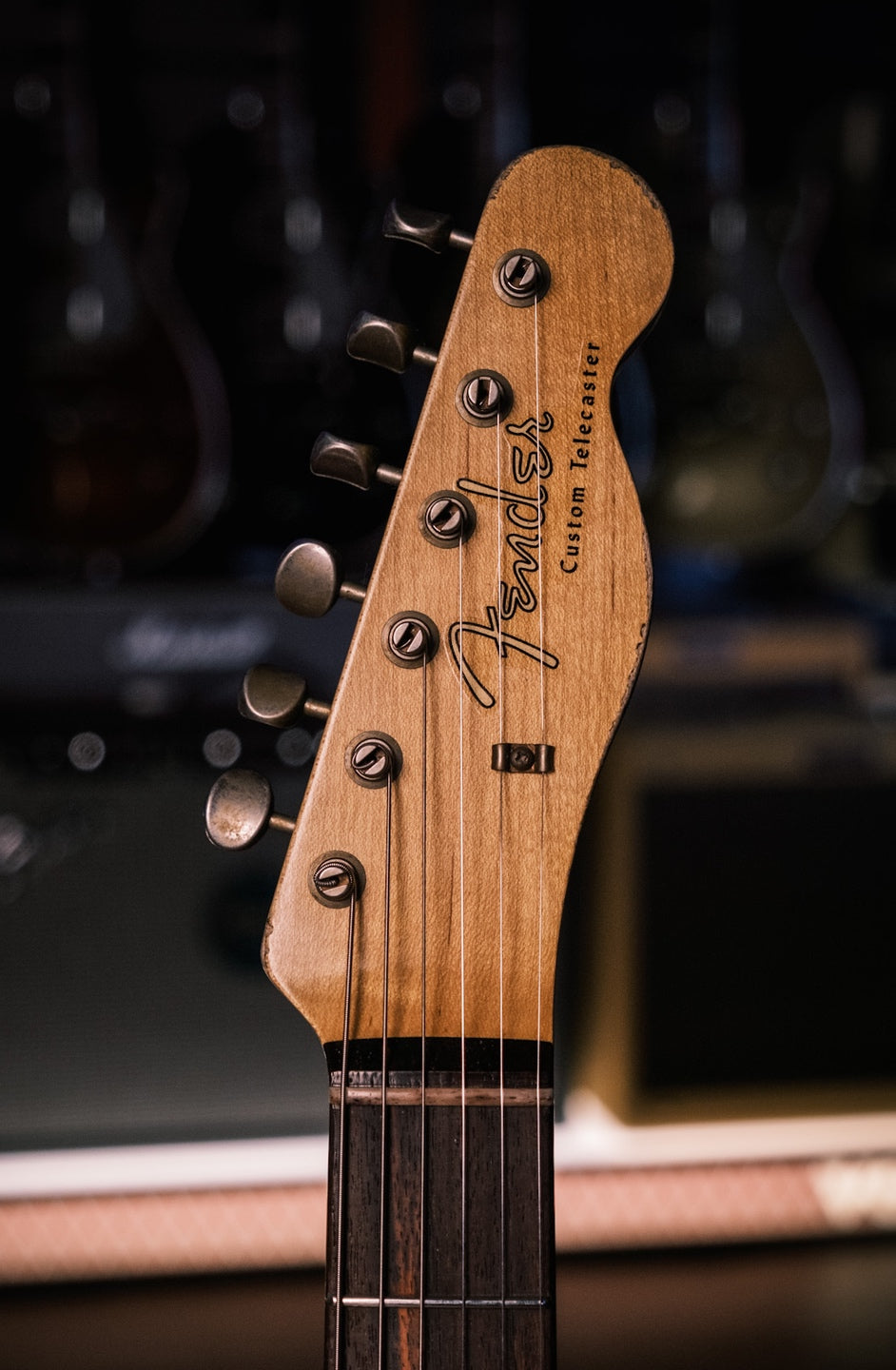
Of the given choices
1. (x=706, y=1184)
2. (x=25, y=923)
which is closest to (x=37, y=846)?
(x=25, y=923)

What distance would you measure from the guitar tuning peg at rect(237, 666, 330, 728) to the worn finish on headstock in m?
0.02

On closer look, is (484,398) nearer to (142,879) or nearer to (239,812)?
(239,812)

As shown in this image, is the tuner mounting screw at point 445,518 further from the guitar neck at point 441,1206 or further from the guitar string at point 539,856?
the guitar neck at point 441,1206

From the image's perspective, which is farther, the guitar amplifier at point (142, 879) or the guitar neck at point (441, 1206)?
the guitar amplifier at point (142, 879)

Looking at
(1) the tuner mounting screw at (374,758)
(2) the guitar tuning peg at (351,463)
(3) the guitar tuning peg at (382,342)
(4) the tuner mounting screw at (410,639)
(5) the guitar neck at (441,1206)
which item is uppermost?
(3) the guitar tuning peg at (382,342)

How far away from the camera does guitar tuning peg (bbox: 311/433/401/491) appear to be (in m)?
0.63

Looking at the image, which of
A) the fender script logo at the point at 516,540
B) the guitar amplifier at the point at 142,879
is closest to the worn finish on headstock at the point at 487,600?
the fender script logo at the point at 516,540

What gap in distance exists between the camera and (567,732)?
64cm

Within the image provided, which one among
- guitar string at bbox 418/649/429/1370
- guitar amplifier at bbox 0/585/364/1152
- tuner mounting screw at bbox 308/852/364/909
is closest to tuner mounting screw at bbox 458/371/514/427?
guitar string at bbox 418/649/429/1370

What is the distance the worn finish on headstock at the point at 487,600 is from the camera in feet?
2.07

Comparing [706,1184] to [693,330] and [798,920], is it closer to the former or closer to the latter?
[798,920]

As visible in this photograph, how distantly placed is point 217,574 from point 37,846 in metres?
0.34

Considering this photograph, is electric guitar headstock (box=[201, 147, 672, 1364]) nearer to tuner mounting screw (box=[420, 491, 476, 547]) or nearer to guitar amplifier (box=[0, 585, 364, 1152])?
tuner mounting screw (box=[420, 491, 476, 547])

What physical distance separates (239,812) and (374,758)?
2.8 inches
